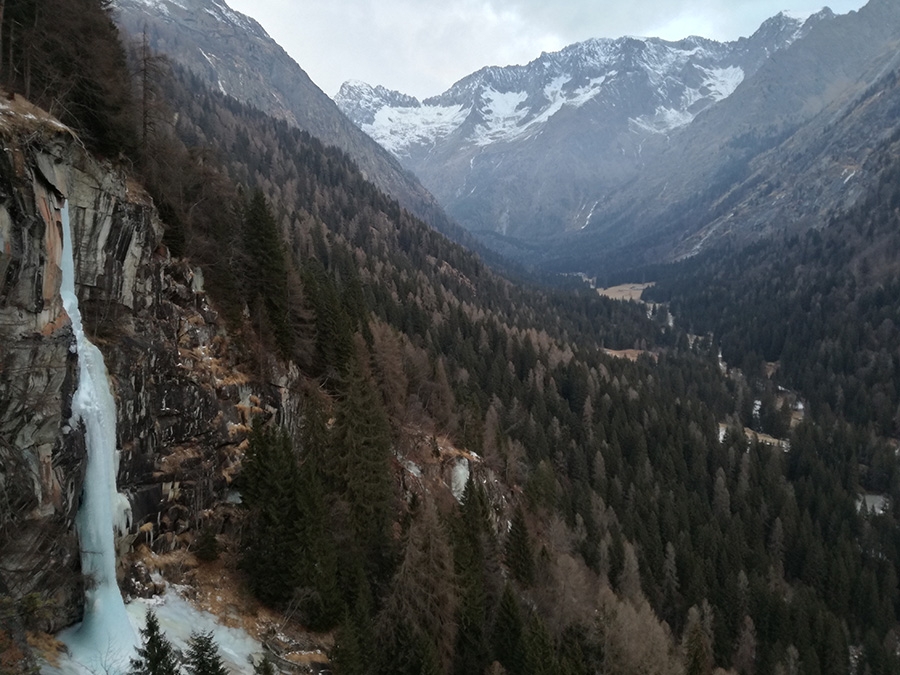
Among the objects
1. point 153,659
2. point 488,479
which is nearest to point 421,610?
point 153,659

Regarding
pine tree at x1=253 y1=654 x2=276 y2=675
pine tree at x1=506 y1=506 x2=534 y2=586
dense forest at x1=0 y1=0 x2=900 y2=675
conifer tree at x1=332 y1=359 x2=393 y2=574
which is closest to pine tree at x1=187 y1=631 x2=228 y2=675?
pine tree at x1=253 y1=654 x2=276 y2=675

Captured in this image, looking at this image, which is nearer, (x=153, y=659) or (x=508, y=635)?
(x=153, y=659)

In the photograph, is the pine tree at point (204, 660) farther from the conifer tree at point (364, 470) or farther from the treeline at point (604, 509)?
the conifer tree at point (364, 470)

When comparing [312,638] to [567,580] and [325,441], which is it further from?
[567,580]

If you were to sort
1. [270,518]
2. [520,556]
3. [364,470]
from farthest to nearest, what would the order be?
[520,556] → [364,470] → [270,518]

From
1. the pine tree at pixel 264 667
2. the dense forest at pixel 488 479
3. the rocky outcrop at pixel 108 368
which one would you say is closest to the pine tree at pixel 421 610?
the dense forest at pixel 488 479

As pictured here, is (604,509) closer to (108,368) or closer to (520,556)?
(520,556)

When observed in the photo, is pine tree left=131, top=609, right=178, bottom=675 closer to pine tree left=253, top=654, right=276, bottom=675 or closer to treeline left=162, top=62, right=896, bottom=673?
pine tree left=253, top=654, right=276, bottom=675

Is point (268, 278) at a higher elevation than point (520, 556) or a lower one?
higher
